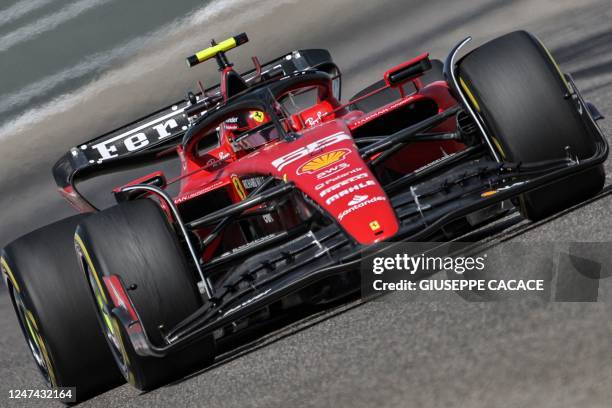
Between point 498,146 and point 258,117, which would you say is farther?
point 258,117

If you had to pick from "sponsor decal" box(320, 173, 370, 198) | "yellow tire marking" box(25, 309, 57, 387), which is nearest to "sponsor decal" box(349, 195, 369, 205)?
"sponsor decal" box(320, 173, 370, 198)

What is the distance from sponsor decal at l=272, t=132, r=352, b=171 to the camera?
6953 mm

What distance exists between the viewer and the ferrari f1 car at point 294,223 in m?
6.02

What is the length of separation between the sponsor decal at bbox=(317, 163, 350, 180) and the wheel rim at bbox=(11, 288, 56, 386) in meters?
1.78

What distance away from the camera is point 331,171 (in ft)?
21.5

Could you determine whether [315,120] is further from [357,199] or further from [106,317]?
[106,317]

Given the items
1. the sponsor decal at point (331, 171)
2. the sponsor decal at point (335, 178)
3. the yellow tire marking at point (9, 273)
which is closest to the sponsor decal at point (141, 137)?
the yellow tire marking at point (9, 273)

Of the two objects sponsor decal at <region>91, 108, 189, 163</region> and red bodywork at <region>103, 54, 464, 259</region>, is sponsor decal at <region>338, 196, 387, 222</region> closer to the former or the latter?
red bodywork at <region>103, 54, 464, 259</region>

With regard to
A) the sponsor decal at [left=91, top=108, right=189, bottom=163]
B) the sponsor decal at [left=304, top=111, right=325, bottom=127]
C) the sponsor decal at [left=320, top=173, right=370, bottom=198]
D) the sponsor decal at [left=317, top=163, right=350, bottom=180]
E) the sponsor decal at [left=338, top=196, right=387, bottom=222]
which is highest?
the sponsor decal at [left=91, top=108, right=189, bottom=163]

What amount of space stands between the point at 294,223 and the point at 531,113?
5.17ft

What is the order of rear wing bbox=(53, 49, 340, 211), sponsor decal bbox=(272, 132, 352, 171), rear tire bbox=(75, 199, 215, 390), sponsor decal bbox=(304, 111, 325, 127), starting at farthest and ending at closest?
rear wing bbox=(53, 49, 340, 211) < sponsor decal bbox=(304, 111, 325, 127) < sponsor decal bbox=(272, 132, 352, 171) < rear tire bbox=(75, 199, 215, 390)

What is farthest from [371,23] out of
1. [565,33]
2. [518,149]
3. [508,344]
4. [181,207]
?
[508,344]

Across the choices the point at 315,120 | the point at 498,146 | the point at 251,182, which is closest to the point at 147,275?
→ the point at 251,182

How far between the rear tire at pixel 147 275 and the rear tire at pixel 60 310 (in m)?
0.32
